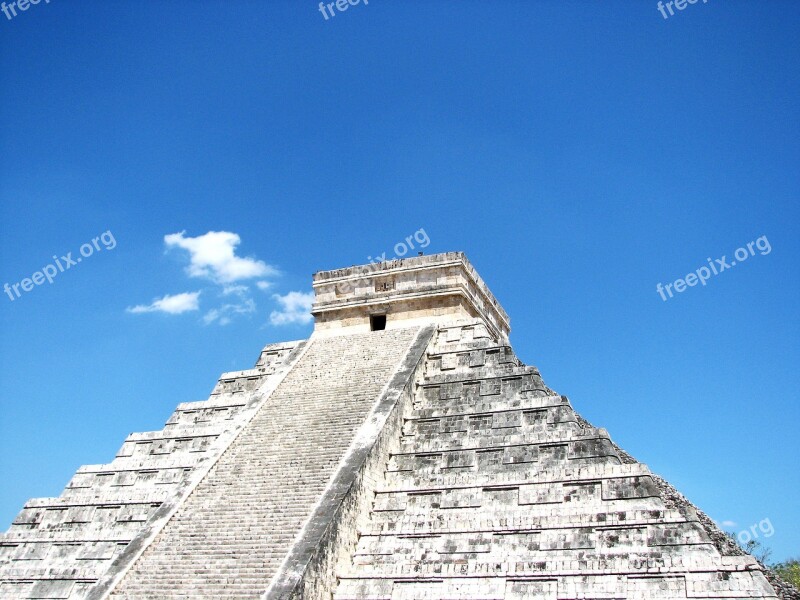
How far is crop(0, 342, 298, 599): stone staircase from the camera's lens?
40.0 ft

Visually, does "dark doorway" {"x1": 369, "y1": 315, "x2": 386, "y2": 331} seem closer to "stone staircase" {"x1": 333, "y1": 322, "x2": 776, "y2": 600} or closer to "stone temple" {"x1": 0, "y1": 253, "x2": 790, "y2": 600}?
"stone temple" {"x1": 0, "y1": 253, "x2": 790, "y2": 600}

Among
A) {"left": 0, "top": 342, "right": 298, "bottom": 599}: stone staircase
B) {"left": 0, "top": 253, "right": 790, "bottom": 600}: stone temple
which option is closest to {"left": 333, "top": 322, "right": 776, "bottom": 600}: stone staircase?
{"left": 0, "top": 253, "right": 790, "bottom": 600}: stone temple

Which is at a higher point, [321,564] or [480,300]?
[480,300]

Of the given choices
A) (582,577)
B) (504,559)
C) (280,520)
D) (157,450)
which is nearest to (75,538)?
(157,450)

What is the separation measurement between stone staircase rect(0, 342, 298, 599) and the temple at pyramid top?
7.95ft

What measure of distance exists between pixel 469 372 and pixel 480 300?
4352 mm

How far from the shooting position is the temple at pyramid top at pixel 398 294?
1630cm

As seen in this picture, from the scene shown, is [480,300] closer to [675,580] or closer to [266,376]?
[266,376]

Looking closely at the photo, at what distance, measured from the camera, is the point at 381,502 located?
1133 cm

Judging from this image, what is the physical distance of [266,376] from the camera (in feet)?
51.2

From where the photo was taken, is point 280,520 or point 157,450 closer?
point 280,520

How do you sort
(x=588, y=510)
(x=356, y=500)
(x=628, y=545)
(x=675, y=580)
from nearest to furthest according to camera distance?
(x=675, y=580) → (x=628, y=545) → (x=588, y=510) → (x=356, y=500)

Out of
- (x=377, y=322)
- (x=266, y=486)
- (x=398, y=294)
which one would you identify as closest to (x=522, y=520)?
(x=266, y=486)

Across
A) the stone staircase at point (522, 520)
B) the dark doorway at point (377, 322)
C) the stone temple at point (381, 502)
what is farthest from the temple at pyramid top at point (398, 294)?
the stone staircase at point (522, 520)
